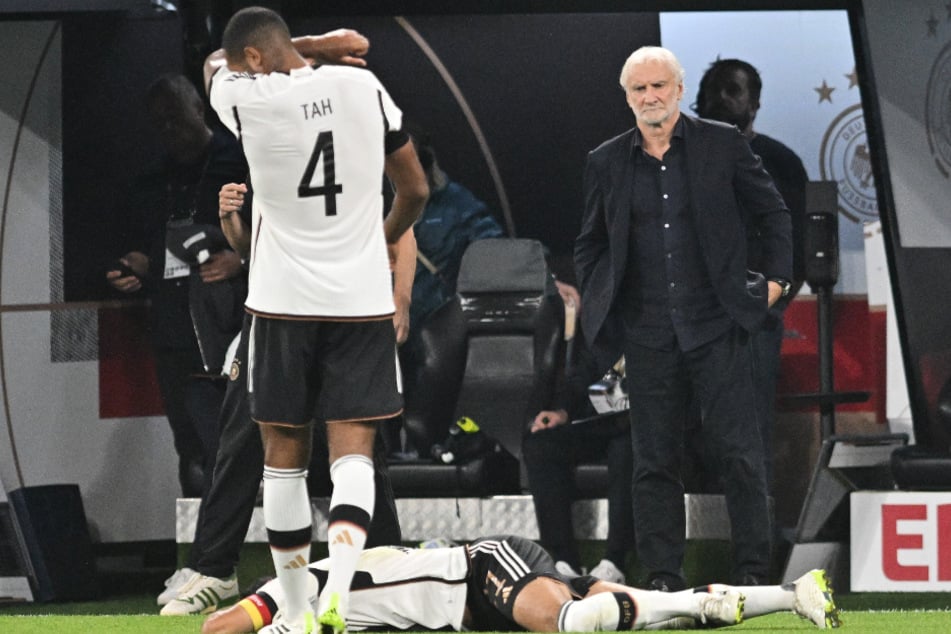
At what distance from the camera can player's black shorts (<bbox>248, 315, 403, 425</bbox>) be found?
4.16m

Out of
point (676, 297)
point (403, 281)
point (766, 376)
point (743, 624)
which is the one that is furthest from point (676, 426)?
point (766, 376)

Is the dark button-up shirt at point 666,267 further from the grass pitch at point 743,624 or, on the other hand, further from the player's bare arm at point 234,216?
the player's bare arm at point 234,216

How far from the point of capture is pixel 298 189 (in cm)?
416

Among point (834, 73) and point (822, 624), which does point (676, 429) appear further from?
point (834, 73)

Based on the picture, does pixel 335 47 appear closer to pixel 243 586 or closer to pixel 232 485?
pixel 232 485

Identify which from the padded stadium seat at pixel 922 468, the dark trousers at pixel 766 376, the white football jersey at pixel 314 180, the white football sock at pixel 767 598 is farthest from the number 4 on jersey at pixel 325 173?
the padded stadium seat at pixel 922 468

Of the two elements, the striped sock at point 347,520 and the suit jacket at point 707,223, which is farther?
the suit jacket at point 707,223

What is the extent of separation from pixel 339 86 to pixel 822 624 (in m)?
1.89

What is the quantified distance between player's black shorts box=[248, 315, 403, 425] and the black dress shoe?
1454 millimetres

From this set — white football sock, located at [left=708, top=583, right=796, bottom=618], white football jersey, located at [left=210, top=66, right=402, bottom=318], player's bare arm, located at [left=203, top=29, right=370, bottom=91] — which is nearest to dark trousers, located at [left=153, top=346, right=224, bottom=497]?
player's bare arm, located at [left=203, top=29, right=370, bottom=91]

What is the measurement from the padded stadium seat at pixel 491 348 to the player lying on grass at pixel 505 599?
2809 mm

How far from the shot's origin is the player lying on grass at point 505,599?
4.26 metres

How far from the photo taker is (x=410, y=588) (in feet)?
14.4

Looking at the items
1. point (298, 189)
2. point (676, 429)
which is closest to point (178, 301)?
point (676, 429)
